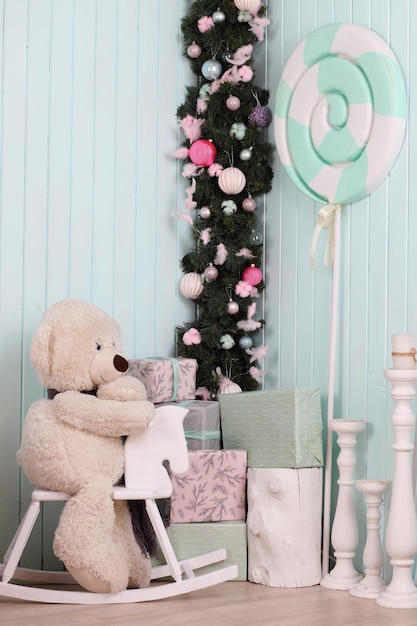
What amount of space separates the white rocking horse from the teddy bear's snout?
0.14m

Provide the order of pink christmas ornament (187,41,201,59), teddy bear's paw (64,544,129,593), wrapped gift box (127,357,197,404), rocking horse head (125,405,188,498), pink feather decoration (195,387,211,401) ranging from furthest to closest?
pink christmas ornament (187,41,201,59)
pink feather decoration (195,387,211,401)
wrapped gift box (127,357,197,404)
rocking horse head (125,405,188,498)
teddy bear's paw (64,544,129,593)

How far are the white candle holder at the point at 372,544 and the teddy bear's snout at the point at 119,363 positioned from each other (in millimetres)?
665

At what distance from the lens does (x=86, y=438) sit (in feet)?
7.51

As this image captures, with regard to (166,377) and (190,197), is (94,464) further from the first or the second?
(190,197)

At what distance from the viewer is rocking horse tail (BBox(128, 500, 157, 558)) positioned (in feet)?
7.69

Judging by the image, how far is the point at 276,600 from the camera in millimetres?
2264

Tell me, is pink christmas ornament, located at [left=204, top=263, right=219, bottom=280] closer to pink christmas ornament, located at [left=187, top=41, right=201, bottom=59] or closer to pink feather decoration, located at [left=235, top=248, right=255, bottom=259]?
pink feather decoration, located at [left=235, top=248, right=255, bottom=259]

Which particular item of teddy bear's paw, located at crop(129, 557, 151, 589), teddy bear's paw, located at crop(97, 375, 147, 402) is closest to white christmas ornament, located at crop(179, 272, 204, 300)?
teddy bear's paw, located at crop(97, 375, 147, 402)

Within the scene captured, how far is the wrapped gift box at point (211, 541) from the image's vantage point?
8.13 ft

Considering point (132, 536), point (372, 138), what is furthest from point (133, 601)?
point (372, 138)

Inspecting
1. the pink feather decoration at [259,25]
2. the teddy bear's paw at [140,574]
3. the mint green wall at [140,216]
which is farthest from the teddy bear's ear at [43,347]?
the pink feather decoration at [259,25]

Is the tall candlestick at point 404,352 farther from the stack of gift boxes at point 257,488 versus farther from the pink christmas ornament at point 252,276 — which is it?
the pink christmas ornament at point 252,276

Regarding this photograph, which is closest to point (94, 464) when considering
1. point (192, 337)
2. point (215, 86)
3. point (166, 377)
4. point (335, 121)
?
point (166, 377)

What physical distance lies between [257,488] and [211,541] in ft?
0.62
